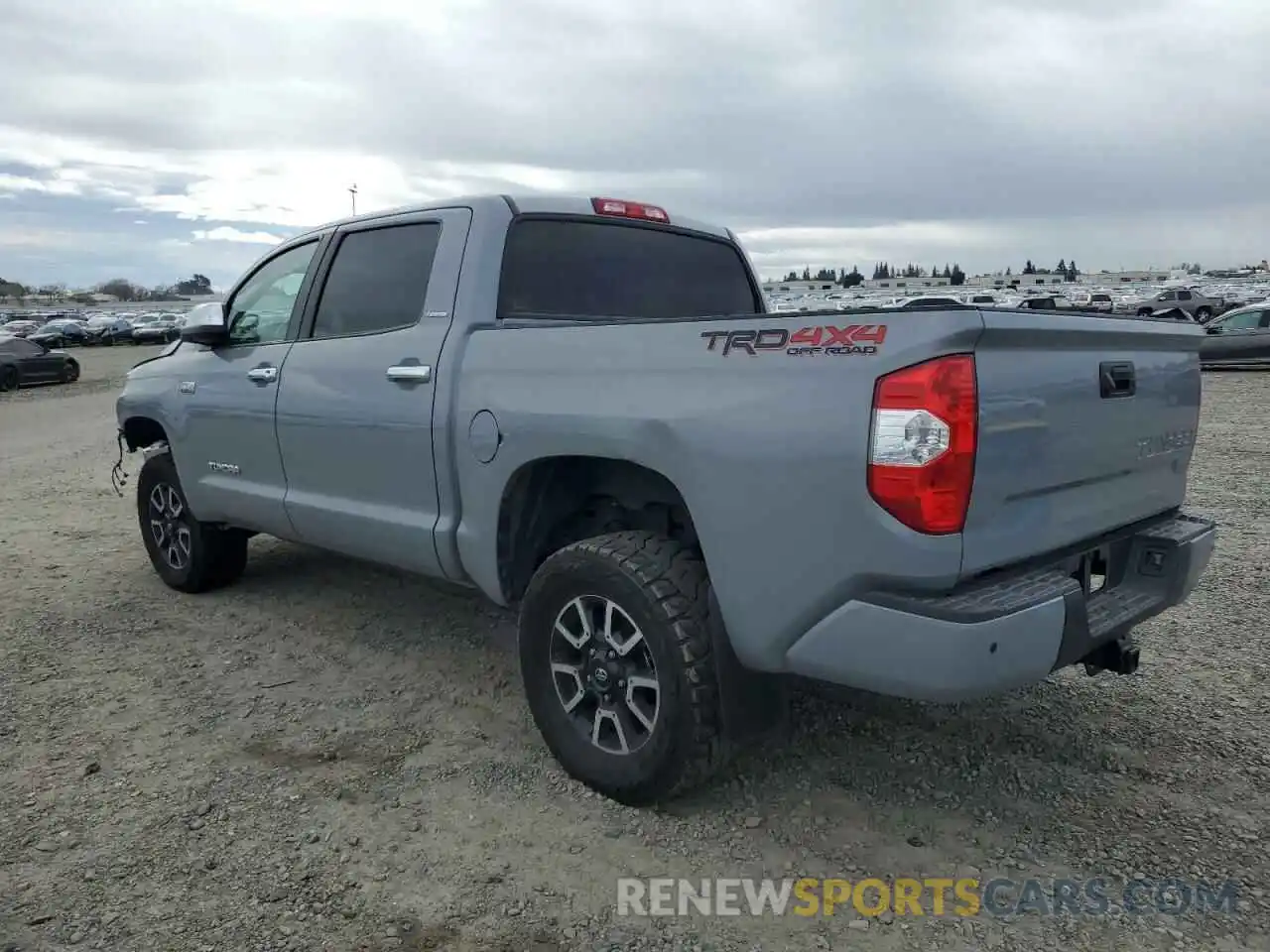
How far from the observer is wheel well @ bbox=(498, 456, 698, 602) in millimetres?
Answer: 3301

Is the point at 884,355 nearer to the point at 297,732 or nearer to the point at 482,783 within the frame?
the point at 482,783

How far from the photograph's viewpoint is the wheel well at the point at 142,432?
5.80m

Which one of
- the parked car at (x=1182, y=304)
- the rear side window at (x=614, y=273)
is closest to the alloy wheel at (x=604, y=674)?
the rear side window at (x=614, y=273)

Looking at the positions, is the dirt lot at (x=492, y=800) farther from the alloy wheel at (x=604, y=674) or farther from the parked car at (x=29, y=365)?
the parked car at (x=29, y=365)

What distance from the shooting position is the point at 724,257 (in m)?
4.70

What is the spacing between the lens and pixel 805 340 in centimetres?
254

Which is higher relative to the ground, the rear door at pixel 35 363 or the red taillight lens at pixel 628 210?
the red taillight lens at pixel 628 210

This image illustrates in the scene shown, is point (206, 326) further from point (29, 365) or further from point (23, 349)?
point (23, 349)

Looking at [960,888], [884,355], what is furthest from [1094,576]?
[884,355]

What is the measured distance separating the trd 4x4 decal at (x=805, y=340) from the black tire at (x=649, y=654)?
717mm

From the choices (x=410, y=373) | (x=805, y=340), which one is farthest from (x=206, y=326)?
(x=805, y=340)

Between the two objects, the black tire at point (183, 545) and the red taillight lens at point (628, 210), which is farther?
the black tire at point (183, 545)

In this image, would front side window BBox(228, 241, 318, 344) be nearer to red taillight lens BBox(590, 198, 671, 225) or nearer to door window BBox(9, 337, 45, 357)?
red taillight lens BBox(590, 198, 671, 225)

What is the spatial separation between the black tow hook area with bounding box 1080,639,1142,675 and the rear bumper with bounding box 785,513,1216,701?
0.74ft
